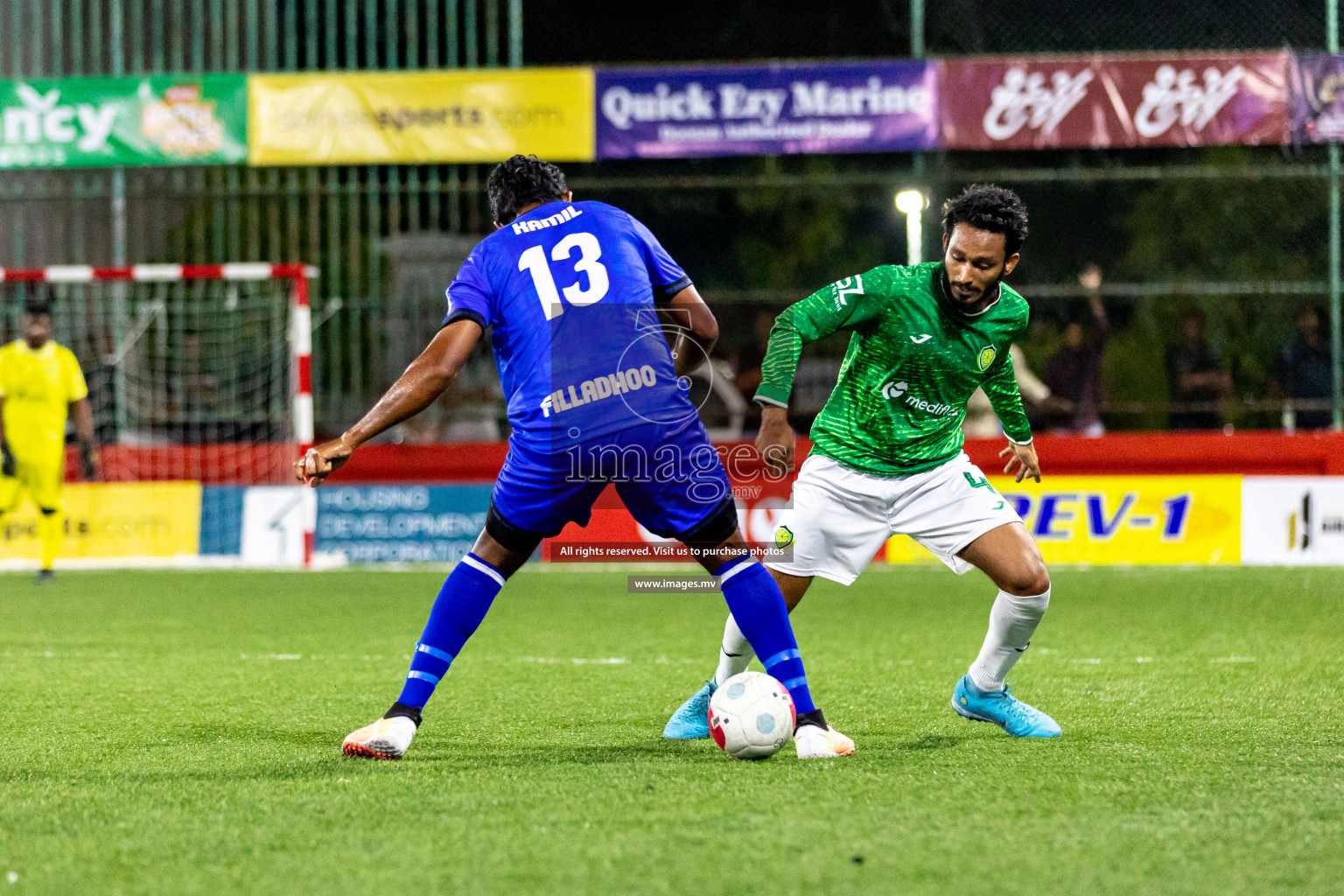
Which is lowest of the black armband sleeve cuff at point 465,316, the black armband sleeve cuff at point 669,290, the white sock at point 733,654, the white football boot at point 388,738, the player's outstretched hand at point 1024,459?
the white football boot at point 388,738

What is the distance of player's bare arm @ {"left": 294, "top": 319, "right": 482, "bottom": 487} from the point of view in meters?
4.25

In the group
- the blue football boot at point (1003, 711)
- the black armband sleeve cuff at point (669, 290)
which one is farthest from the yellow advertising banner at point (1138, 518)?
the black armband sleeve cuff at point (669, 290)

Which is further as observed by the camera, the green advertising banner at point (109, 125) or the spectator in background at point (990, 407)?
the green advertising banner at point (109, 125)

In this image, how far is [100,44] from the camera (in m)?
16.0

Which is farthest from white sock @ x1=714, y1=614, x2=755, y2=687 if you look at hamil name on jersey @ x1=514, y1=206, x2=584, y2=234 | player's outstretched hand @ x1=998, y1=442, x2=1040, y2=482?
hamil name on jersey @ x1=514, y1=206, x2=584, y2=234

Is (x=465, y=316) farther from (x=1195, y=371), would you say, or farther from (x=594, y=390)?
(x=1195, y=371)

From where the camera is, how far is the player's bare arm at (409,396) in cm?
425

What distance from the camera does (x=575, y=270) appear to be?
4570mm

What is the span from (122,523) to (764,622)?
1045cm

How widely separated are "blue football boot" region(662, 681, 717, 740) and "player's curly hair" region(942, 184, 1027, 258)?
1.85 metres

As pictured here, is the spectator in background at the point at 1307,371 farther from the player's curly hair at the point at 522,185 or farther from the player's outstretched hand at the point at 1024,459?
the player's curly hair at the point at 522,185

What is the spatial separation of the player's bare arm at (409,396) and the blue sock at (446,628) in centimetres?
56

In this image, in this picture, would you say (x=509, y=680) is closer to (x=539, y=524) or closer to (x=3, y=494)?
(x=539, y=524)

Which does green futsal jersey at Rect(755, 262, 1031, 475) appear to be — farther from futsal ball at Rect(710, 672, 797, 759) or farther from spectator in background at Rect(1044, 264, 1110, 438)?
spectator in background at Rect(1044, 264, 1110, 438)
